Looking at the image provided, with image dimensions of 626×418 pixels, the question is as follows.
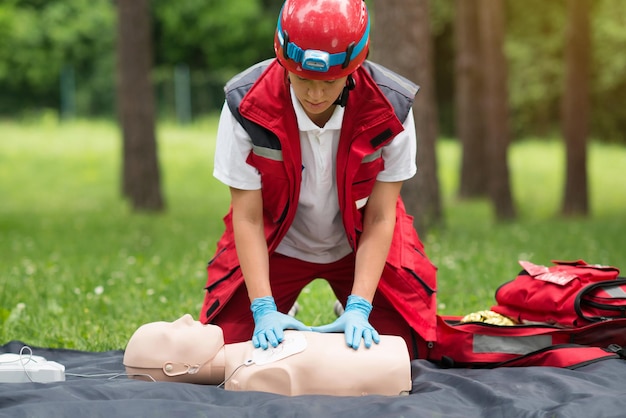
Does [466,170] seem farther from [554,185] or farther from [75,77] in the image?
[75,77]

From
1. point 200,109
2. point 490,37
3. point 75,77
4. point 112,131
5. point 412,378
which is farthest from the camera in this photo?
point 75,77

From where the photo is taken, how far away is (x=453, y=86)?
33375 millimetres

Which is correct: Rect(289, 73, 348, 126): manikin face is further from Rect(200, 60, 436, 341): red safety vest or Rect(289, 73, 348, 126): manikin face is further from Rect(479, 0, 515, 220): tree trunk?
Rect(479, 0, 515, 220): tree trunk

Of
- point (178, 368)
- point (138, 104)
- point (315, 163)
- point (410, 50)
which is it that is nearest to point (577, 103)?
point (410, 50)

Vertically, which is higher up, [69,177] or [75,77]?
[75,77]

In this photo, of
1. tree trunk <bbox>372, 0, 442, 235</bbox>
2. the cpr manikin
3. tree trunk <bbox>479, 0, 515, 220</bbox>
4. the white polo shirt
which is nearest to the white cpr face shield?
the cpr manikin

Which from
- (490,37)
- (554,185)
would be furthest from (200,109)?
(490,37)

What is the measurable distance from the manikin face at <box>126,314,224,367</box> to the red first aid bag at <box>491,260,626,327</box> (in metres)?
1.48

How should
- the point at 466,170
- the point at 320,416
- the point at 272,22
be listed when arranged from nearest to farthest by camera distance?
1. the point at 320,416
2. the point at 466,170
3. the point at 272,22

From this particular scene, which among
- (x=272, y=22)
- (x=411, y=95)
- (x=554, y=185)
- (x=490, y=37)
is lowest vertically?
(x=554, y=185)

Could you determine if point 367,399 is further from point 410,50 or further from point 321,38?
point 410,50

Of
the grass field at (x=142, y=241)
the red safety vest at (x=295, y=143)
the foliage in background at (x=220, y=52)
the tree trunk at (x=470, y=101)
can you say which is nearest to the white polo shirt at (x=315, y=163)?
the red safety vest at (x=295, y=143)

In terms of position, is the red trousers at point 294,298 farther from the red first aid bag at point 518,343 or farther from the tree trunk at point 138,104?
the tree trunk at point 138,104

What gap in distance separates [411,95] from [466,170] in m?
13.1
